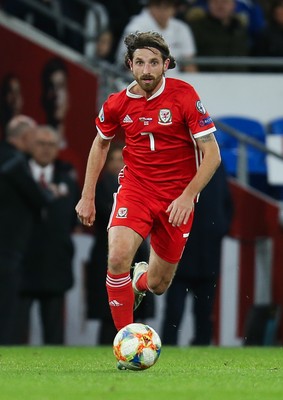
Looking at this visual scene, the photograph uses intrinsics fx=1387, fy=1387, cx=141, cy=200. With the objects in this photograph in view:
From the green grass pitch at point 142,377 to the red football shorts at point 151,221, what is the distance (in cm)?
83

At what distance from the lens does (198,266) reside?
46.0ft

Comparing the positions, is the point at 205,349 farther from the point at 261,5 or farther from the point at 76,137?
the point at 261,5

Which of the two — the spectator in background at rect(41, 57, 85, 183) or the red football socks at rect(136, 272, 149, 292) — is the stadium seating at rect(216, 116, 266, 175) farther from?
the red football socks at rect(136, 272, 149, 292)

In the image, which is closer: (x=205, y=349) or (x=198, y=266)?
(x=205, y=349)

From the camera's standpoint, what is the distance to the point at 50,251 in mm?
14312

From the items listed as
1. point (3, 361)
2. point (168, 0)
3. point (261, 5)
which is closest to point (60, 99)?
point (168, 0)

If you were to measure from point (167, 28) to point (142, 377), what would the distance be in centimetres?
888

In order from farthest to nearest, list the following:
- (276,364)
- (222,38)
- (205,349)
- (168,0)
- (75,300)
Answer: (222,38) → (168,0) → (75,300) → (205,349) → (276,364)

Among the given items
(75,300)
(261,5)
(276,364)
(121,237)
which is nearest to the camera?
A: (121,237)

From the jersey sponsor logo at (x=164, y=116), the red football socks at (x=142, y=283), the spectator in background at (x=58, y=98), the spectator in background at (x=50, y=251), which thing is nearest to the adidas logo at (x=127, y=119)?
the jersey sponsor logo at (x=164, y=116)

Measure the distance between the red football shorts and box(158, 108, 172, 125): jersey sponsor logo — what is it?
0.54 metres

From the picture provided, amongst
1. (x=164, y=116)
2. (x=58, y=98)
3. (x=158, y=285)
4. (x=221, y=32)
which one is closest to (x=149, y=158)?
(x=164, y=116)

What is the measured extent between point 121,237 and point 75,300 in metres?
6.21

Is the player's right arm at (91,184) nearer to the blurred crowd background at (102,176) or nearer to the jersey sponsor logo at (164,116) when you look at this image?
the jersey sponsor logo at (164,116)
